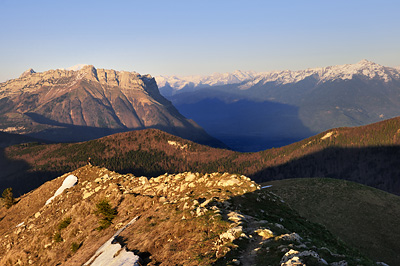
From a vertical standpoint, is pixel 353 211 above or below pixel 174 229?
below

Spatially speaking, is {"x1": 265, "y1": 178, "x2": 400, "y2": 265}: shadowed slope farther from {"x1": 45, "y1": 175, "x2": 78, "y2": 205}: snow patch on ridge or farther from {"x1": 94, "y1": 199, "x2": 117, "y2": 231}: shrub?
{"x1": 45, "y1": 175, "x2": 78, "y2": 205}: snow patch on ridge

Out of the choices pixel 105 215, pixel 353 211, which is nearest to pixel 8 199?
pixel 105 215

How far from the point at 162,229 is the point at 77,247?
17590mm

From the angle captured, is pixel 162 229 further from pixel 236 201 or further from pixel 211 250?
pixel 236 201

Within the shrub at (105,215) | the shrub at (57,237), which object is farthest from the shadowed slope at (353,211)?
the shrub at (57,237)

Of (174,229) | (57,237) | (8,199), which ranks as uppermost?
(174,229)

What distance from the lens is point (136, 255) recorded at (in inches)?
1040

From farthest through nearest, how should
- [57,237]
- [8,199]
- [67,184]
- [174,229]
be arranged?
[8,199] < [67,184] < [57,237] < [174,229]

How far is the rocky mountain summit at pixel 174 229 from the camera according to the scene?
22891mm

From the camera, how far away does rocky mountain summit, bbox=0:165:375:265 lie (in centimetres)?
2289

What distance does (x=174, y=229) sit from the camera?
29203mm

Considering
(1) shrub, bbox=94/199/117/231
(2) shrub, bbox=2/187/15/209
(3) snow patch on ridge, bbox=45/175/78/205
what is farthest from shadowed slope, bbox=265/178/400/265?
(2) shrub, bbox=2/187/15/209

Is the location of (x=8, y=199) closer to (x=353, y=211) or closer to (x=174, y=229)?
(x=174, y=229)

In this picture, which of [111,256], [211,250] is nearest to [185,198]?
[111,256]
